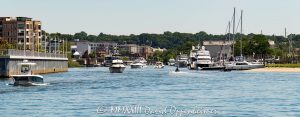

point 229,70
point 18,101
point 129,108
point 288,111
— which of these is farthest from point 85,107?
point 229,70

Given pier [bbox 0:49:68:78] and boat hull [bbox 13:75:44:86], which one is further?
pier [bbox 0:49:68:78]

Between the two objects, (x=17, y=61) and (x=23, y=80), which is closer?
(x=23, y=80)

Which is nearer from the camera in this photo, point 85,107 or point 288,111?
point 288,111

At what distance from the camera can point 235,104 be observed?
65.1 meters

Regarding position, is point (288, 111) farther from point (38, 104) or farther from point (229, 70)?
point (229, 70)

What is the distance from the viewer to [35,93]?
270ft

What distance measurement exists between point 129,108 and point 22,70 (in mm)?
43454

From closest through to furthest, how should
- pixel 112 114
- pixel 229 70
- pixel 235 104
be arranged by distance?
pixel 112 114
pixel 235 104
pixel 229 70

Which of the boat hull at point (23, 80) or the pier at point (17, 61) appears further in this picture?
the pier at point (17, 61)

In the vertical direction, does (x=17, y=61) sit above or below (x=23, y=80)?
above

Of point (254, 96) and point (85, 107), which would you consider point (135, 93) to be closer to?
point (254, 96)

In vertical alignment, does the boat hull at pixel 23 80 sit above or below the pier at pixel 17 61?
below

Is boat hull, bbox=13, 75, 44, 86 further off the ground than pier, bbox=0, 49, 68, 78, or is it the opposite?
pier, bbox=0, 49, 68, 78

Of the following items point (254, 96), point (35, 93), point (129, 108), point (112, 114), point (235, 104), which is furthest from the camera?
point (35, 93)
